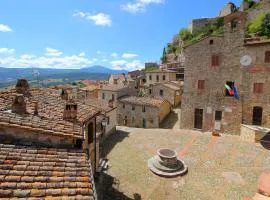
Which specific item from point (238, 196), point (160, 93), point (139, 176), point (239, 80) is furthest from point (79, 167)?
point (160, 93)

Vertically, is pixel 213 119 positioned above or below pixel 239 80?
below

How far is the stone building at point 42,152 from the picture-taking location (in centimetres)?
550

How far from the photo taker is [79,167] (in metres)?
6.84

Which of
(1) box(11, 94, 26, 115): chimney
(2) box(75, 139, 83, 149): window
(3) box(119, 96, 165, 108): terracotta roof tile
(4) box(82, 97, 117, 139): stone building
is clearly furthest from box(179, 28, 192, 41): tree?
(2) box(75, 139, 83, 149): window

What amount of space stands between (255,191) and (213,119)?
44.4ft

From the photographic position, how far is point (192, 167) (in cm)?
1669

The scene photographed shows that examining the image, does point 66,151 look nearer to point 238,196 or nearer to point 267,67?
point 238,196

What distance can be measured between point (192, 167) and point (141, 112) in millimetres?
18830

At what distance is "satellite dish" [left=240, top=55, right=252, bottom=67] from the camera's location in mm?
23188

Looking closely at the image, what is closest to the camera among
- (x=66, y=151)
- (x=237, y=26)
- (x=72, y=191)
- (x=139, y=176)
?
(x=72, y=191)

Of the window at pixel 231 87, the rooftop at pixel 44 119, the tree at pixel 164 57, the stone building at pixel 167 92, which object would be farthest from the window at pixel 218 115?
the tree at pixel 164 57

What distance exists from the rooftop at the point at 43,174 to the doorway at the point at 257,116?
21837 millimetres

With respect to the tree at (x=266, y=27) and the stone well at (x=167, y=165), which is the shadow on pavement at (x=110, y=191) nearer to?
the stone well at (x=167, y=165)

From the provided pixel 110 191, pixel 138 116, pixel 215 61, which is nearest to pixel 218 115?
pixel 215 61
